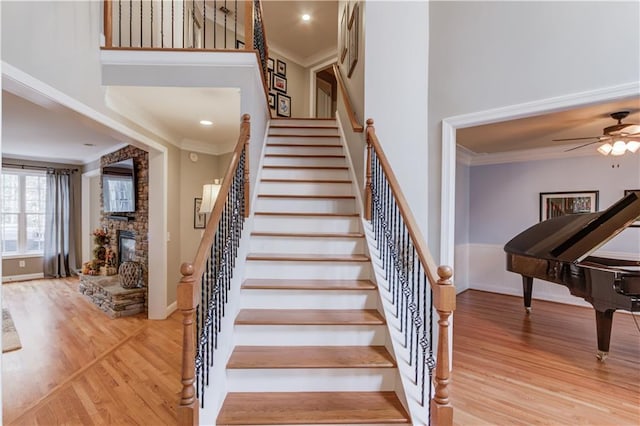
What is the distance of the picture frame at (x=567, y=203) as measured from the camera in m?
4.59

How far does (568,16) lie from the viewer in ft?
6.89

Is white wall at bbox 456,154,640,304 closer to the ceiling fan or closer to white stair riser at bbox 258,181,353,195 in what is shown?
the ceiling fan

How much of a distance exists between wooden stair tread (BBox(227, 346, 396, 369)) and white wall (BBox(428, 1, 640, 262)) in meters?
1.33

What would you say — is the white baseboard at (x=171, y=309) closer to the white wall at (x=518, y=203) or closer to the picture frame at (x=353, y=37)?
the picture frame at (x=353, y=37)

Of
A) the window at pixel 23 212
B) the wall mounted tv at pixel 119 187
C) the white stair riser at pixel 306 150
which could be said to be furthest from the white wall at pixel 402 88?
the window at pixel 23 212

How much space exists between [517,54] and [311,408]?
114 inches

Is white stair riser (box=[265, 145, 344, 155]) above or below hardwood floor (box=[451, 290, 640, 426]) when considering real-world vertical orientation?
above

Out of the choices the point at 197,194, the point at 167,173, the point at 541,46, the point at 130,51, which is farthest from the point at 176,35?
the point at 541,46

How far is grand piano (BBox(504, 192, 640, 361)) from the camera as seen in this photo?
8.74 feet

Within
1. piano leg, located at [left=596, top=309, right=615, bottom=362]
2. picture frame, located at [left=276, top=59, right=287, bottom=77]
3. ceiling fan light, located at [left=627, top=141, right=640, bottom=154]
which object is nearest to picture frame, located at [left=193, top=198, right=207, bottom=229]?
picture frame, located at [left=276, top=59, right=287, bottom=77]

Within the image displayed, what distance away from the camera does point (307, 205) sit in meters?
3.12

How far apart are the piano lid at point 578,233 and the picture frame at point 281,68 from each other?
5670 mm

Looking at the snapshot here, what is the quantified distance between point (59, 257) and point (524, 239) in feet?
29.1

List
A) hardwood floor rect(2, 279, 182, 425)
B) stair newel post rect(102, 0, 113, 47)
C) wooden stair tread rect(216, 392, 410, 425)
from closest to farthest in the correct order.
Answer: wooden stair tread rect(216, 392, 410, 425), hardwood floor rect(2, 279, 182, 425), stair newel post rect(102, 0, 113, 47)
